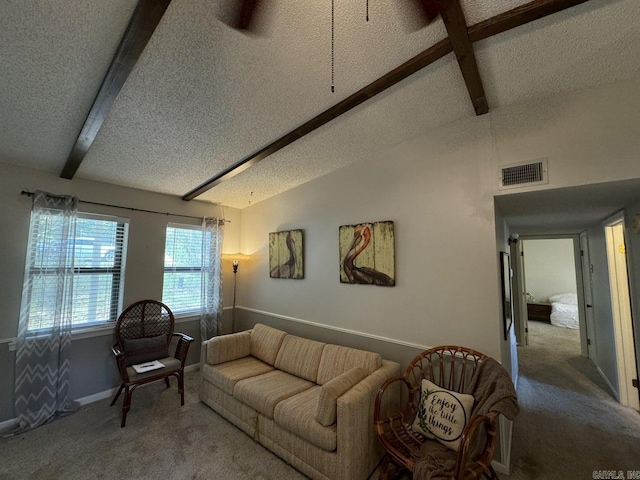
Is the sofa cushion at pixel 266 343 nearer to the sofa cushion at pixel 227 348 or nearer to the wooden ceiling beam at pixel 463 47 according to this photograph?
the sofa cushion at pixel 227 348

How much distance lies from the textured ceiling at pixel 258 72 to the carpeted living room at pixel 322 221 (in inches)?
0.6

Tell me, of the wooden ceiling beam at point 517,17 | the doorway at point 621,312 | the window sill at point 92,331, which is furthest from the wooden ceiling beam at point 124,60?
the doorway at point 621,312

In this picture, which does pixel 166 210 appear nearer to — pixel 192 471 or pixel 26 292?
pixel 26 292

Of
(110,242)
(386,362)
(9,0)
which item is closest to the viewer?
(9,0)

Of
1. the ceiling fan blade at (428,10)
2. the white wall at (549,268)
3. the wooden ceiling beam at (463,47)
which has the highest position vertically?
the ceiling fan blade at (428,10)

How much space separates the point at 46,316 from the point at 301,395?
271 cm

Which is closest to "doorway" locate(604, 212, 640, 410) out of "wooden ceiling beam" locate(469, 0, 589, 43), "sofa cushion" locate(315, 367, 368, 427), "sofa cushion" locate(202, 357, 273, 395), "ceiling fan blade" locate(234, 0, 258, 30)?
"wooden ceiling beam" locate(469, 0, 589, 43)

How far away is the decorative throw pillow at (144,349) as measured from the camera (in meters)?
2.88

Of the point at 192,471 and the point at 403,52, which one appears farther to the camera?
the point at 192,471

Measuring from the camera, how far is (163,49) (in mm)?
1531

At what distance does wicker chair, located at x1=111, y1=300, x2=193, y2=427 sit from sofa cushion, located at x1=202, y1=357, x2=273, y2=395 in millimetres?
378

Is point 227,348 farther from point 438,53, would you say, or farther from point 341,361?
point 438,53

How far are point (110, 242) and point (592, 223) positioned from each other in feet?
20.5

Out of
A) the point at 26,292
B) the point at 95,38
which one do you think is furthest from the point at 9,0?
the point at 26,292
